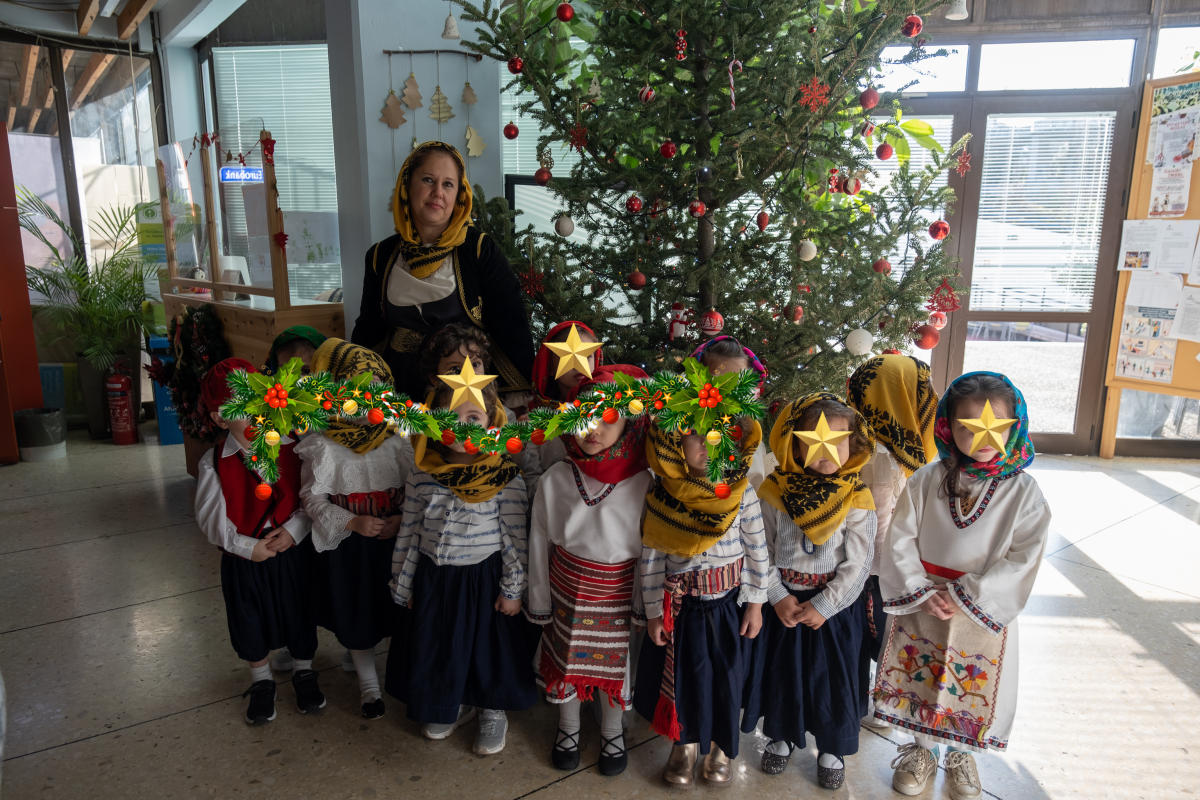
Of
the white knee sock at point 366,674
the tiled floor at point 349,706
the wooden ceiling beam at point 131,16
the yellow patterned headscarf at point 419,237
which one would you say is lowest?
the tiled floor at point 349,706

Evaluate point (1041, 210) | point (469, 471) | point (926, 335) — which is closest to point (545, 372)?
point (469, 471)

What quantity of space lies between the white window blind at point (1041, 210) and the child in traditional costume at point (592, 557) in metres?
4.33

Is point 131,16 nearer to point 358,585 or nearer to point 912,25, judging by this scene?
point 358,585

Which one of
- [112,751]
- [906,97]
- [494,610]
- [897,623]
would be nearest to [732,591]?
[897,623]

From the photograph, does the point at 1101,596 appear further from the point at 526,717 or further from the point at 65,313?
the point at 65,313

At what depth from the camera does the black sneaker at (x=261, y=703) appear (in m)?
2.36

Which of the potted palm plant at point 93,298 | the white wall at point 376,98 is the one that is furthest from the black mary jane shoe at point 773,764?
the potted palm plant at point 93,298

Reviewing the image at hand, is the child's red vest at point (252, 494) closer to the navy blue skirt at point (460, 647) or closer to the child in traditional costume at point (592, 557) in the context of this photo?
the navy blue skirt at point (460, 647)

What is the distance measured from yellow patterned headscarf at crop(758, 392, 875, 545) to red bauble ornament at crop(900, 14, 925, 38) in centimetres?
131

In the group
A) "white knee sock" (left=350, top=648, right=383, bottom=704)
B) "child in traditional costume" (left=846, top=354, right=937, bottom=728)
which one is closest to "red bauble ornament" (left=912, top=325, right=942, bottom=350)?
"child in traditional costume" (left=846, top=354, right=937, bottom=728)

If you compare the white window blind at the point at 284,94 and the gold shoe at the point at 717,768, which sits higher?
the white window blind at the point at 284,94

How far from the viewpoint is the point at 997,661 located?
193 cm

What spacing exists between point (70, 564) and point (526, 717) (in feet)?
8.52

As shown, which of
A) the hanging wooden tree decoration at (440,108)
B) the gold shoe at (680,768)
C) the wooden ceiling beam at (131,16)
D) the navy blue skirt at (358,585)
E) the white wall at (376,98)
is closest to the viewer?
the gold shoe at (680,768)
